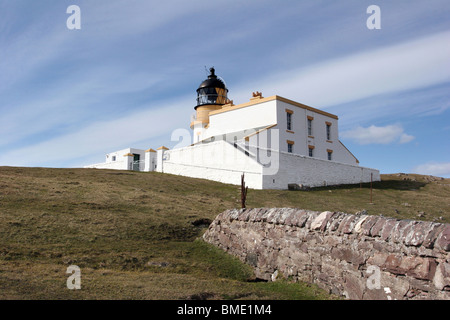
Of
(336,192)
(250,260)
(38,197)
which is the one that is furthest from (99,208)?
(336,192)

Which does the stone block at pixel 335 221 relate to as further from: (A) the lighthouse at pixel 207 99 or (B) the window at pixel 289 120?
(A) the lighthouse at pixel 207 99

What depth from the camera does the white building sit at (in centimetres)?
3045

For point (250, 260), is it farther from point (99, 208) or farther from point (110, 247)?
point (99, 208)

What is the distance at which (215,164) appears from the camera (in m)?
31.8

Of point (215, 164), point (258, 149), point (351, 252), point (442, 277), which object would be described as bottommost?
point (442, 277)

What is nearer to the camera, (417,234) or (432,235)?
(432,235)

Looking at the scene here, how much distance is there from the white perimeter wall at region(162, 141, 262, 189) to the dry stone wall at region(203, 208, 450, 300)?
18.1 m

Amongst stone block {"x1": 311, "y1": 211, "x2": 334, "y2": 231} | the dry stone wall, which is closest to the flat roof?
the dry stone wall

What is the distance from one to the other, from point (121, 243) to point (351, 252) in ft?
24.9

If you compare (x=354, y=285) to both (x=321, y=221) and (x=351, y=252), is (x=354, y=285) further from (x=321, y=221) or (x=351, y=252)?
(x=321, y=221)

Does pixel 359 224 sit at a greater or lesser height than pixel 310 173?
lesser

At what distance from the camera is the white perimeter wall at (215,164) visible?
29.3 m

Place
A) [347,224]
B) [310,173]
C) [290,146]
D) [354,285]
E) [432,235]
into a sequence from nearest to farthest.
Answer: [432,235]
[354,285]
[347,224]
[310,173]
[290,146]

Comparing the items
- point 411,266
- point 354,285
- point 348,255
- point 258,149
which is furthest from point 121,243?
point 258,149
